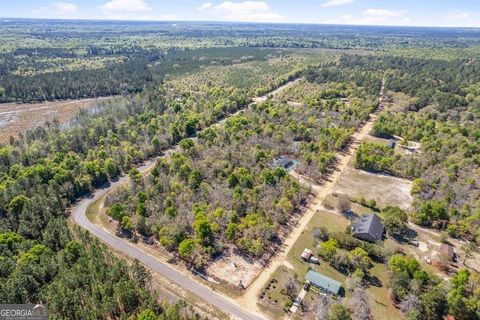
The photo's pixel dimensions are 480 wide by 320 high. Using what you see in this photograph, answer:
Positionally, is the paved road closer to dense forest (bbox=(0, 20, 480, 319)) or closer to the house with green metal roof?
dense forest (bbox=(0, 20, 480, 319))

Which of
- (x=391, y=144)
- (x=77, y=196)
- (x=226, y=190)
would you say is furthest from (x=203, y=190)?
(x=391, y=144)

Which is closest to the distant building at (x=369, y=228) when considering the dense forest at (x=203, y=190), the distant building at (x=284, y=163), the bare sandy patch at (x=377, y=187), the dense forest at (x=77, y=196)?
the dense forest at (x=203, y=190)

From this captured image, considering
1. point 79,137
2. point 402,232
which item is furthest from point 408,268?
point 79,137

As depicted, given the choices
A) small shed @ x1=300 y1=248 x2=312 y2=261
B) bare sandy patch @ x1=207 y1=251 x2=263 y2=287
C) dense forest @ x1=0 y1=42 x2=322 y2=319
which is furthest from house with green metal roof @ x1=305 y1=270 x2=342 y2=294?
dense forest @ x1=0 y1=42 x2=322 y2=319

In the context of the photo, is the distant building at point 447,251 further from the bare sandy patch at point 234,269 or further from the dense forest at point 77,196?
the dense forest at point 77,196

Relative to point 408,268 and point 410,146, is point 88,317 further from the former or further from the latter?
point 410,146

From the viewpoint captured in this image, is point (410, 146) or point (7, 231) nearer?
point (7, 231)
